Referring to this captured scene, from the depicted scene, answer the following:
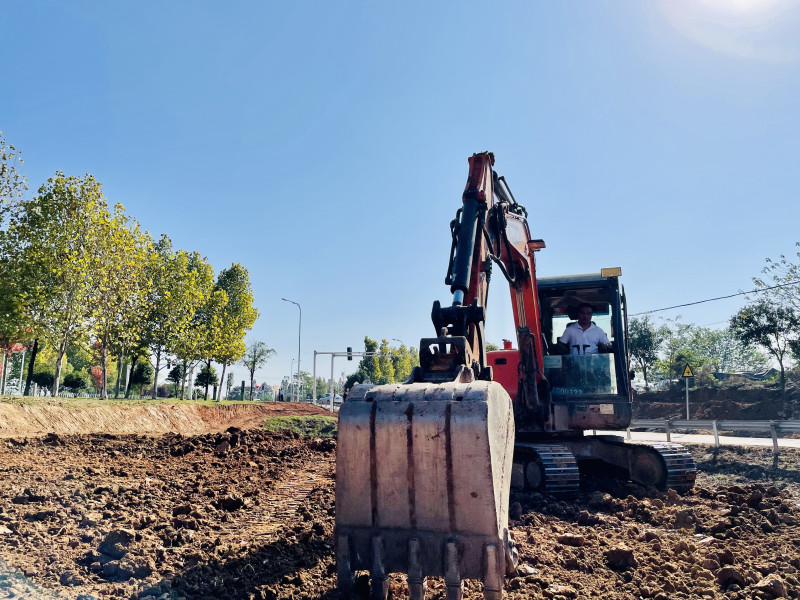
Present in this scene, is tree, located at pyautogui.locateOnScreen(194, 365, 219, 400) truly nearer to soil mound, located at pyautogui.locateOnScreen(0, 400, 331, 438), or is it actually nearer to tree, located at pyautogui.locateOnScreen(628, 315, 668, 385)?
soil mound, located at pyautogui.locateOnScreen(0, 400, 331, 438)

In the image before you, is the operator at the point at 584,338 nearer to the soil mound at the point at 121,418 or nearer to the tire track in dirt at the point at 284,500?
the tire track in dirt at the point at 284,500

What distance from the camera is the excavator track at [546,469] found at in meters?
7.87

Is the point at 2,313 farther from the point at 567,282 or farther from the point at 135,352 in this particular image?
the point at 567,282

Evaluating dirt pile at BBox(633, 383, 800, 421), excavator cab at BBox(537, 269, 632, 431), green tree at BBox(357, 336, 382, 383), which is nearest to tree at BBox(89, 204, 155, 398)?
excavator cab at BBox(537, 269, 632, 431)

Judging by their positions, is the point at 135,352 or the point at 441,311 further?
the point at 135,352

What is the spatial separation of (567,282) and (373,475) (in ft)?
21.9

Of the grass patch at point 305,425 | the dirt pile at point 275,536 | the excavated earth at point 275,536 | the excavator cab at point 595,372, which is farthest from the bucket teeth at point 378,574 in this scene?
the grass patch at point 305,425

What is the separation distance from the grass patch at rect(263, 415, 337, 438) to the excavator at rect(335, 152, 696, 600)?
1588 cm

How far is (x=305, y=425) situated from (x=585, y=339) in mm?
17118

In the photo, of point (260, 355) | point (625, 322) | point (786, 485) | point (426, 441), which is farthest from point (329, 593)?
point (260, 355)

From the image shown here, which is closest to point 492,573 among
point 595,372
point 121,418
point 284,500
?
point 284,500

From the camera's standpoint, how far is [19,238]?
20812 mm

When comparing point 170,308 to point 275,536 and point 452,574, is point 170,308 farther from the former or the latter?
point 452,574

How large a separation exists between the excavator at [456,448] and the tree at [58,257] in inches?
723
